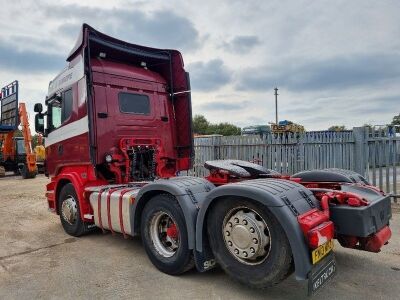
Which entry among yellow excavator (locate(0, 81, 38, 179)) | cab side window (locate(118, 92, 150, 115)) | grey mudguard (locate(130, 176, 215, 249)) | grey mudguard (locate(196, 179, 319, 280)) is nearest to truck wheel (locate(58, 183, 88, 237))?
cab side window (locate(118, 92, 150, 115))

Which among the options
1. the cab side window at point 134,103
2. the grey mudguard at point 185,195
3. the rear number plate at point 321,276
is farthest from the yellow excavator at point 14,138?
the rear number plate at point 321,276

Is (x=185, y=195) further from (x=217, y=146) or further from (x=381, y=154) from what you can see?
(x=217, y=146)

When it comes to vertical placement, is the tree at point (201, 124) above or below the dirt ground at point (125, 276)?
above

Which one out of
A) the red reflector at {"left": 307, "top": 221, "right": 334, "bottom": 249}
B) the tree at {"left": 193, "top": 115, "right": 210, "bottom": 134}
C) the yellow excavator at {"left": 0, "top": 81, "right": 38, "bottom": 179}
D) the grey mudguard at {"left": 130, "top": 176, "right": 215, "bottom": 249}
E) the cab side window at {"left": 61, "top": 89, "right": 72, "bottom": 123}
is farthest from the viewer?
the tree at {"left": 193, "top": 115, "right": 210, "bottom": 134}

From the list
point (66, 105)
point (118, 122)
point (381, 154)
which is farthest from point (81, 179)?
point (381, 154)

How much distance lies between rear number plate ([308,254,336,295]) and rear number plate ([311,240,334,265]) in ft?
0.27

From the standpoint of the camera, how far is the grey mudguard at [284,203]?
9.85 ft

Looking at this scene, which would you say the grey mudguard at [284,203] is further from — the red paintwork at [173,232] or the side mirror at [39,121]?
the side mirror at [39,121]

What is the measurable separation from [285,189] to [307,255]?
0.62 metres

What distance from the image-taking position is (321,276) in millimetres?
3168

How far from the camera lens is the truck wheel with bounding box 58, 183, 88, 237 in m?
6.02

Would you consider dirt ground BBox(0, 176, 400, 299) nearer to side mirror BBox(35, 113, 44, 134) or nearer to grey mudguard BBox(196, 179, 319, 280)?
grey mudguard BBox(196, 179, 319, 280)

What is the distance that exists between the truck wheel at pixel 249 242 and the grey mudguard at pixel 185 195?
9.3 inches

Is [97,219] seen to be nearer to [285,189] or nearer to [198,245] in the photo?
[198,245]
